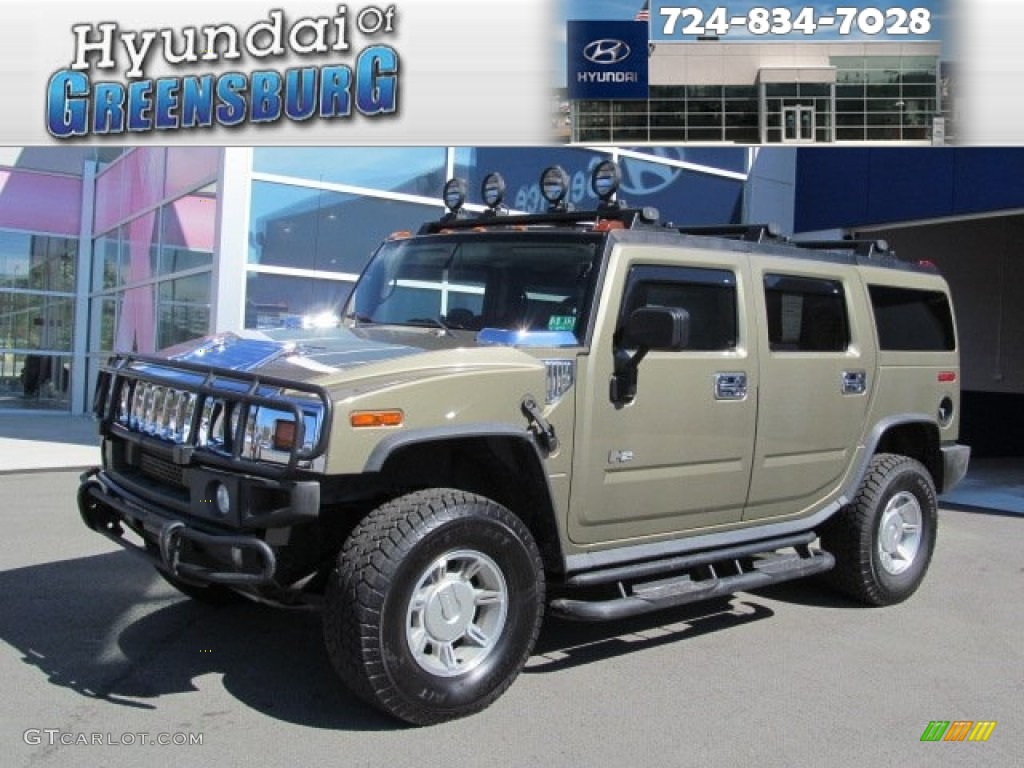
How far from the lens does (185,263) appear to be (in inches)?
580

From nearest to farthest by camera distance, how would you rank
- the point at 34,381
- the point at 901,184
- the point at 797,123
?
the point at 901,184 → the point at 797,123 → the point at 34,381

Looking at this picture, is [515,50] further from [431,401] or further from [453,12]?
[431,401]

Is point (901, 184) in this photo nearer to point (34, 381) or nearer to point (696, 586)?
point (696, 586)

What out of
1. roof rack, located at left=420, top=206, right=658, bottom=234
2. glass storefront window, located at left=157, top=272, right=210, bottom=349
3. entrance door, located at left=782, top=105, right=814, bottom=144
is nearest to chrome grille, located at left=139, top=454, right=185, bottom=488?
roof rack, located at left=420, top=206, right=658, bottom=234

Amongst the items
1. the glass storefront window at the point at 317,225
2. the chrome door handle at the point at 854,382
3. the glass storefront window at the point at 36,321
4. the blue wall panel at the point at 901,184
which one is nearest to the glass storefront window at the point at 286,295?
the glass storefront window at the point at 317,225

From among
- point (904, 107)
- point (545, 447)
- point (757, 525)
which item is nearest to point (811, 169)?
point (904, 107)

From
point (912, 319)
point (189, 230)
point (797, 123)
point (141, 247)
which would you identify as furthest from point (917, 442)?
point (141, 247)

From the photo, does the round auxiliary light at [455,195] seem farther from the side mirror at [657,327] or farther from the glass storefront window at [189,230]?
the glass storefront window at [189,230]

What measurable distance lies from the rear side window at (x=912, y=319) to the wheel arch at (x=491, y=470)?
2.76 metres

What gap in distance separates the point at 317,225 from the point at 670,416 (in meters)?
9.04

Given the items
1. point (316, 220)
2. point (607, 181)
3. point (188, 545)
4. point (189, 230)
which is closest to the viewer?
point (188, 545)

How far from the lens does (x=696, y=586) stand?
465cm

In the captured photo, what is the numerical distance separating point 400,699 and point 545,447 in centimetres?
116

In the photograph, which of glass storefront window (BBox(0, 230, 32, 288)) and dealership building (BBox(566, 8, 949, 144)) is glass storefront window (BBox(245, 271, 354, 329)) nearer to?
dealership building (BBox(566, 8, 949, 144))
